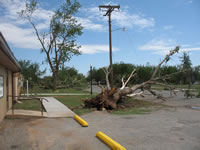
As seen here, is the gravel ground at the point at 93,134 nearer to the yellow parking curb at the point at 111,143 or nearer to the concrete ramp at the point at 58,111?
the yellow parking curb at the point at 111,143

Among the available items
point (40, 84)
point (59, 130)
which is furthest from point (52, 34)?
point (59, 130)

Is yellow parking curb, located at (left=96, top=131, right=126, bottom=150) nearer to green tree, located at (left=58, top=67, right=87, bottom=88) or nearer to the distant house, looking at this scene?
the distant house

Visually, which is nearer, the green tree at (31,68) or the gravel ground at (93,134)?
the gravel ground at (93,134)

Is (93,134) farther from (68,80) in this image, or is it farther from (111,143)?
(68,80)

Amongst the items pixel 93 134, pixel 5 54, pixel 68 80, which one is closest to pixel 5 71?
pixel 5 54

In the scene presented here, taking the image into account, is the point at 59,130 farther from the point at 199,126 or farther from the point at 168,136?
the point at 199,126

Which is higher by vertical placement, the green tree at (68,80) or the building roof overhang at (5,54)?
the building roof overhang at (5,54)

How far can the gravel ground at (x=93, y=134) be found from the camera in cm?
557

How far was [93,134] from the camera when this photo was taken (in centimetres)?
687

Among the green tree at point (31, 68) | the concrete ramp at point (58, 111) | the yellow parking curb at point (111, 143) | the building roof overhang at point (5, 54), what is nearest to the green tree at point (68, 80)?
the green tree at point (31, 68)

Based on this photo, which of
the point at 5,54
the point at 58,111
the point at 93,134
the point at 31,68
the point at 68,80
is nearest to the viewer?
the point at 5,54

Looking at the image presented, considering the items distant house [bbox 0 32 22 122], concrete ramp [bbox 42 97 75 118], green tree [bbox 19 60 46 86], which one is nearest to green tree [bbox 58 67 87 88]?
green tree [bbox 19 60 46 86]

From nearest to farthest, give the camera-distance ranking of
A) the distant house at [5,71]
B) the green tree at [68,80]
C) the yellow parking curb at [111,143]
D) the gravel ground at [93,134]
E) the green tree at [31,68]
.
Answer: the yellow parking curb at [111,143], the gravel ground at [93,134], the distant house at [5,71], the green tree at [68,80], the green tree at [31,68]

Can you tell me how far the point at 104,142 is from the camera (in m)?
5.88
